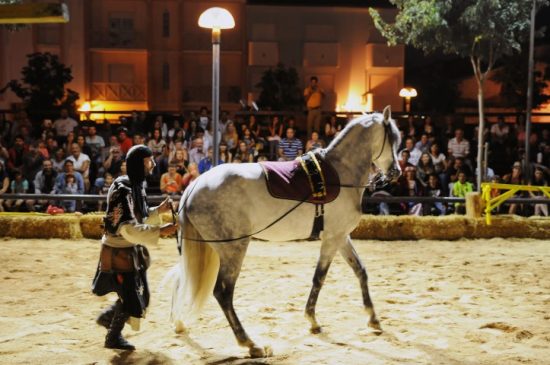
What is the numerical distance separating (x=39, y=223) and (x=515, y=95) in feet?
67.4

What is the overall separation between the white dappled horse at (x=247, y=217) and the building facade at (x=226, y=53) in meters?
25.2

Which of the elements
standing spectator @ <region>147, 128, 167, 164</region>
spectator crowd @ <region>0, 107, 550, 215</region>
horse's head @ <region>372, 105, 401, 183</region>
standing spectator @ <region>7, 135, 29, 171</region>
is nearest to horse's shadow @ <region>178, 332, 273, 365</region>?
horse's head @ <region>372, 105, 401, 183</region>

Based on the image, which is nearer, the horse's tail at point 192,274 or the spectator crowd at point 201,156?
the horse's tail at point 192,274

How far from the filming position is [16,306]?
7195mm

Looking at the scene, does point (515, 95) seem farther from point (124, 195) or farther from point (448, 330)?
point (124, 195)

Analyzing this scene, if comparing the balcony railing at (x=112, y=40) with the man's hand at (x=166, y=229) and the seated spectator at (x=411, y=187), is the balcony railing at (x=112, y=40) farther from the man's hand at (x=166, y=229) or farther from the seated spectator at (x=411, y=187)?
the man's hand at (x=166, y=229)

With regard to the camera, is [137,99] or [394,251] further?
[137,99]

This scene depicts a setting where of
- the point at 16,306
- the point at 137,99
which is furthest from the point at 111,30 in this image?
the point at 16,306

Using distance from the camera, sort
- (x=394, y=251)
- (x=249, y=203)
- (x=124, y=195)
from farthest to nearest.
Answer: (x=394, y=251)
(x=249, y=203)
(x=124, y=195)

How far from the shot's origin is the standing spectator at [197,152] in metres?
14.9

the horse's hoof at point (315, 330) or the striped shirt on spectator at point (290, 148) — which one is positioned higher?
the striped shirt on spectator at point (290, 148)

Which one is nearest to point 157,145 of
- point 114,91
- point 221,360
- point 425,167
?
point 425,167

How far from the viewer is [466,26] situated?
13.2 metres

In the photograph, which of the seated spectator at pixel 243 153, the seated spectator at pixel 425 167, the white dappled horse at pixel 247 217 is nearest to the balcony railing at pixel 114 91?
the seated spectator at pixel 243 153
